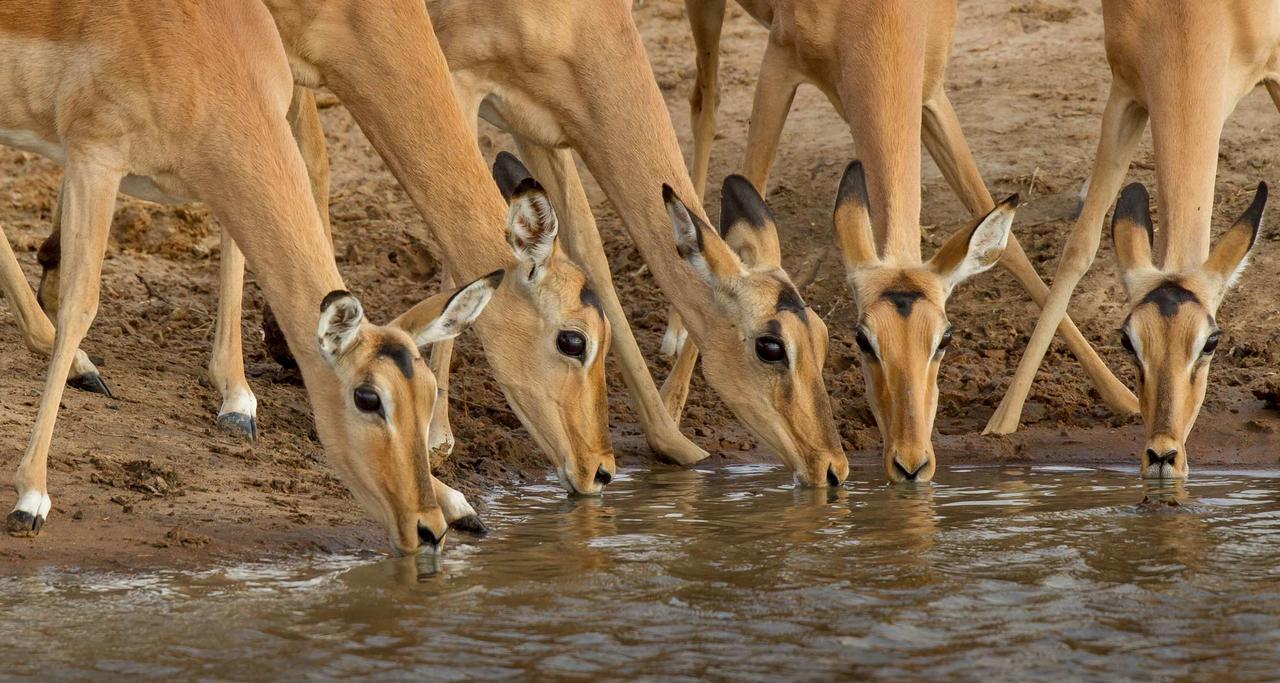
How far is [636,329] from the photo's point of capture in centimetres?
1225

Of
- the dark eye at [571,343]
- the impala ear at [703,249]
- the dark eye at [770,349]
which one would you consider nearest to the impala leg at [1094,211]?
the dark eye at [770,349]

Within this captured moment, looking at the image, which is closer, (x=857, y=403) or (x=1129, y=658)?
(x=1129, y=658)

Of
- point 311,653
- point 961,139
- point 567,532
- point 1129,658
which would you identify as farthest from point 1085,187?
point 311,653

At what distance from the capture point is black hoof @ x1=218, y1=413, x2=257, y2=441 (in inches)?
368

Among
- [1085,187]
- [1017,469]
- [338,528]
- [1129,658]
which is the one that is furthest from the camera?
[1085,187]

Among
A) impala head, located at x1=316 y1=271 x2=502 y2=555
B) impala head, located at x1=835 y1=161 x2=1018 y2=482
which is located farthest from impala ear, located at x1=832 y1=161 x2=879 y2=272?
impala head, located at x1=316 y1=271 x2=502 y2=555

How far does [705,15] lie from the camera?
13180 mm

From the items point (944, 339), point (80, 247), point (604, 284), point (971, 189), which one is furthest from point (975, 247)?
point (80, 247)

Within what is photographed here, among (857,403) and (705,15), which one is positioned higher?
(705,15)

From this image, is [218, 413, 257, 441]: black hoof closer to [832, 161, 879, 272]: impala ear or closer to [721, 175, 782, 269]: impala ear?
[721, 175, 782, 269]: impala ear

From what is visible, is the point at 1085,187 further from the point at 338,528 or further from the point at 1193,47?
the point at 338,528

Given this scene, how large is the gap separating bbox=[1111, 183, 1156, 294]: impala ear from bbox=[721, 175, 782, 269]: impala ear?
1.86 metres

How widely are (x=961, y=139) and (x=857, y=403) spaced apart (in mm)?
1868

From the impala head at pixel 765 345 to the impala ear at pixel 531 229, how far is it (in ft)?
2.43
